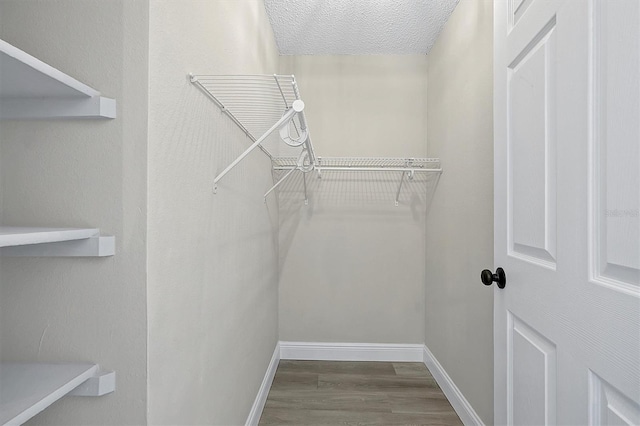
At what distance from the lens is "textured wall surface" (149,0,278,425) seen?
880mm

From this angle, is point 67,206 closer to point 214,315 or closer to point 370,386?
point 214,315

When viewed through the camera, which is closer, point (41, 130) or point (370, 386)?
point (41, 130)

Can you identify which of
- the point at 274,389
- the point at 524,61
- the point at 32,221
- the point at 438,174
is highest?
the point at 524,61

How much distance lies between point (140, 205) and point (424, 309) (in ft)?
8.04

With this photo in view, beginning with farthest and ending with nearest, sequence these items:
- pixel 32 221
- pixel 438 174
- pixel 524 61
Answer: pixel 438 174 < pixel 524 61 < pixel 32 221

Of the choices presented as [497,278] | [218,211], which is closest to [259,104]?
[218,211]

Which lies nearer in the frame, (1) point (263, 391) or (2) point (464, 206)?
(2) point (464, 206)

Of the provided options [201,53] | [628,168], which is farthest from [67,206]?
[628,168]

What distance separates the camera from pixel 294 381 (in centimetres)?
248

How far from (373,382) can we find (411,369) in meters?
0.37

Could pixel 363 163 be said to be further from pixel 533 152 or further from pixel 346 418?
pixel 533 152

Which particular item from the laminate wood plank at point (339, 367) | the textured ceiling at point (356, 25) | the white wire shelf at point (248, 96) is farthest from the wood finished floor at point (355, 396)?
the textured ceiling at point (356, 25)

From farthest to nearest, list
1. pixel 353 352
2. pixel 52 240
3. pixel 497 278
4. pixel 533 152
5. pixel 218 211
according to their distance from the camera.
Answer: pixel 353 352 → pixel 218 211 → pixel 497 278 → pixel 533 152 → pixel 52 240

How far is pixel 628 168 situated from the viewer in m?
0.70
